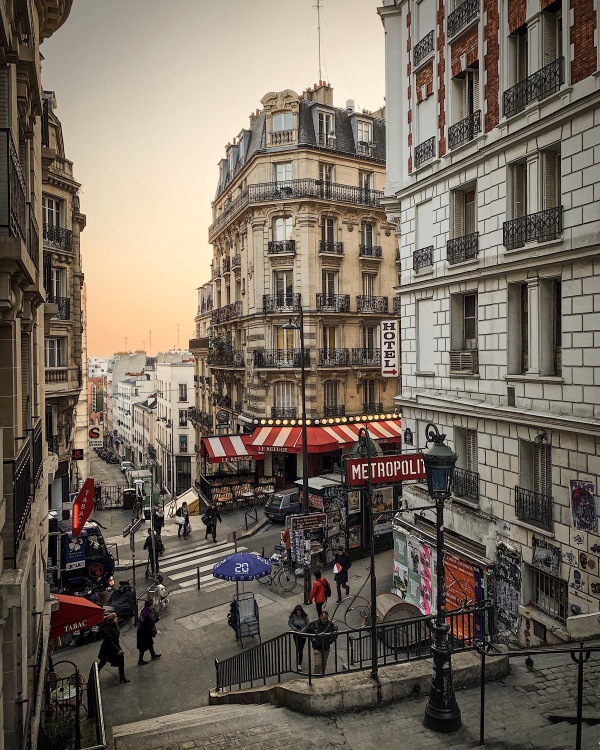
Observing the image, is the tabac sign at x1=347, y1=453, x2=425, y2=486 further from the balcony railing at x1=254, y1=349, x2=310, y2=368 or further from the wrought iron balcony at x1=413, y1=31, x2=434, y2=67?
the balcony railing at x1=254, y1=349, x2=310, y2=368

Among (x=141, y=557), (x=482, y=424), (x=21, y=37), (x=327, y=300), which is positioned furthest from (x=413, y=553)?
(x=327, y=300)

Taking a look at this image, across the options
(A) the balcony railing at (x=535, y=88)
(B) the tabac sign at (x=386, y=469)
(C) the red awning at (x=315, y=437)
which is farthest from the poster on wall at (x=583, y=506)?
(C) the red awning at (x=315, y=437)

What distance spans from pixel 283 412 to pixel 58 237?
15436 mm

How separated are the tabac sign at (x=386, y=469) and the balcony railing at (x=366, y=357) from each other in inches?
846

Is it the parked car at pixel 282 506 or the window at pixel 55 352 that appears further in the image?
the parked car at pixel 282 506

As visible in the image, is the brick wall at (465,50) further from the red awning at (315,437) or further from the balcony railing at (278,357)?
the red awning at (315,437)

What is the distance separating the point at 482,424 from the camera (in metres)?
14.9

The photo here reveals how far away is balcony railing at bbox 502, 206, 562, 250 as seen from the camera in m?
12.3

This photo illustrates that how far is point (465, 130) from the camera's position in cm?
1527

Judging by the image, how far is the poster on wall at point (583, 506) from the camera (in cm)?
1144

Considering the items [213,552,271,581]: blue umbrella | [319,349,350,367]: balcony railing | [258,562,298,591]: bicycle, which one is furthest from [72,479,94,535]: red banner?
[319,349,350,367]: balcony railing

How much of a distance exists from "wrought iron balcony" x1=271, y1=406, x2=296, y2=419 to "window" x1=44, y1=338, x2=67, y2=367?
481 inches

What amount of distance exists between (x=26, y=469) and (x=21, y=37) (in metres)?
6.46

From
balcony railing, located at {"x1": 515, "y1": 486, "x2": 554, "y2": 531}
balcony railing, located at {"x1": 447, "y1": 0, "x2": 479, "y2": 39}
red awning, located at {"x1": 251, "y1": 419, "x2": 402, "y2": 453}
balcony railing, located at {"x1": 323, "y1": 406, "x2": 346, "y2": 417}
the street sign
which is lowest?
the street sign
